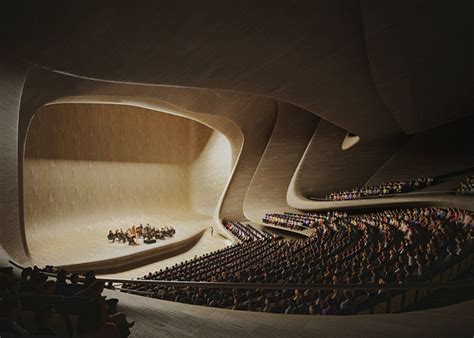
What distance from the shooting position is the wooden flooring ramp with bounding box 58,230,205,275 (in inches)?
447

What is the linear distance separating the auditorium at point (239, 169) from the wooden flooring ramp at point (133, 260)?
8 cm

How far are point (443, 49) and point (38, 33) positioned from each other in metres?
7.87

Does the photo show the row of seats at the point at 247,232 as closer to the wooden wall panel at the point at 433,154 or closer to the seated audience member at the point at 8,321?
the wooden wall panel at the point at 433,154

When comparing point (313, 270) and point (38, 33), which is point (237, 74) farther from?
point (313, 270)

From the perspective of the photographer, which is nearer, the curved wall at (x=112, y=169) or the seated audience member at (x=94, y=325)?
the seated audience member at (x=94, y=325)

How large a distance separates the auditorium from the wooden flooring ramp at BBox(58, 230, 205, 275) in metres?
0.08

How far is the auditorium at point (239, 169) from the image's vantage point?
3.57m

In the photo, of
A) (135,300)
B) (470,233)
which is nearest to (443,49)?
(470,233)

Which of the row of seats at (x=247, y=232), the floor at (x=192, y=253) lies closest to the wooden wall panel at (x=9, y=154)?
the floor at (x=192, y=253)

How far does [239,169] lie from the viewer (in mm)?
18938

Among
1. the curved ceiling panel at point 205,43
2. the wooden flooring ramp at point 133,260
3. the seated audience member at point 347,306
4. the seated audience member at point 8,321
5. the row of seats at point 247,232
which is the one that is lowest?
the wooden flooring ramp at point 133,260

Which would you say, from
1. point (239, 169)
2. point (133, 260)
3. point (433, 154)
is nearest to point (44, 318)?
point (133, 260)

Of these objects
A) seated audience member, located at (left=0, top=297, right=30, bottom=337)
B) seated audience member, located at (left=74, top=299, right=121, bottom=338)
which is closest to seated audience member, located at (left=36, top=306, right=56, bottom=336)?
seated audience member, located at (left=0, top=297, right=30, bottom=337)

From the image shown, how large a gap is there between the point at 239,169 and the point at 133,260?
25.3ft
